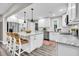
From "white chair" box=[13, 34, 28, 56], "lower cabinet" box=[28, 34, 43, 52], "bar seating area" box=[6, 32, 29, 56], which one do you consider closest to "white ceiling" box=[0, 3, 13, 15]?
"bar seating area" box=[6, 32, 29, 56]

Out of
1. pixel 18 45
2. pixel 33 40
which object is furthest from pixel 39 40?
pixel 18 45

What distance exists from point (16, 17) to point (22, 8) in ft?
0.58

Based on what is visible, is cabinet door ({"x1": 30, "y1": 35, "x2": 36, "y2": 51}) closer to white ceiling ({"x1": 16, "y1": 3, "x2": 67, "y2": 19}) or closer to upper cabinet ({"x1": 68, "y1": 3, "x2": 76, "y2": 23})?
white ceiling ({"x1": 16, "y1": 3, "x2": 67, "y2": 19})

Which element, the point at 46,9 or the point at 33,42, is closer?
the point at 46,9

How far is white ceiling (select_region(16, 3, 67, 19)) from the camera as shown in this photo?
144cm

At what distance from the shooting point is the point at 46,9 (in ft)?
4.71

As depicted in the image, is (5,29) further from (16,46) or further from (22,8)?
(22,8)

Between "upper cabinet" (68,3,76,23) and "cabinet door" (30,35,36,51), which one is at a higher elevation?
"upper cabinet" (68,3,76,23)

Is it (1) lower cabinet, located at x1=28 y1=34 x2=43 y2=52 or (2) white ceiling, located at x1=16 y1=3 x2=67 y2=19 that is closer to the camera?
(2) white ceiling, located at x1=16 y1=3 x2=67 y2=19

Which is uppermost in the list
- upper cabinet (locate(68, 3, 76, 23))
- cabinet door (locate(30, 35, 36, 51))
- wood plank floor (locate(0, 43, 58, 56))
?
upper cabinet (locate(68, 3, 76, 23))

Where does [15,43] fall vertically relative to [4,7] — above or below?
below

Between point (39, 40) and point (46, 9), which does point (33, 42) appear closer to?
point (39, 40)

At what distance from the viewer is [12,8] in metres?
1.48

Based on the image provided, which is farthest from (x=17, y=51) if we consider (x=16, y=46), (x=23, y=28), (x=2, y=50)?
(x=23, y=28)
